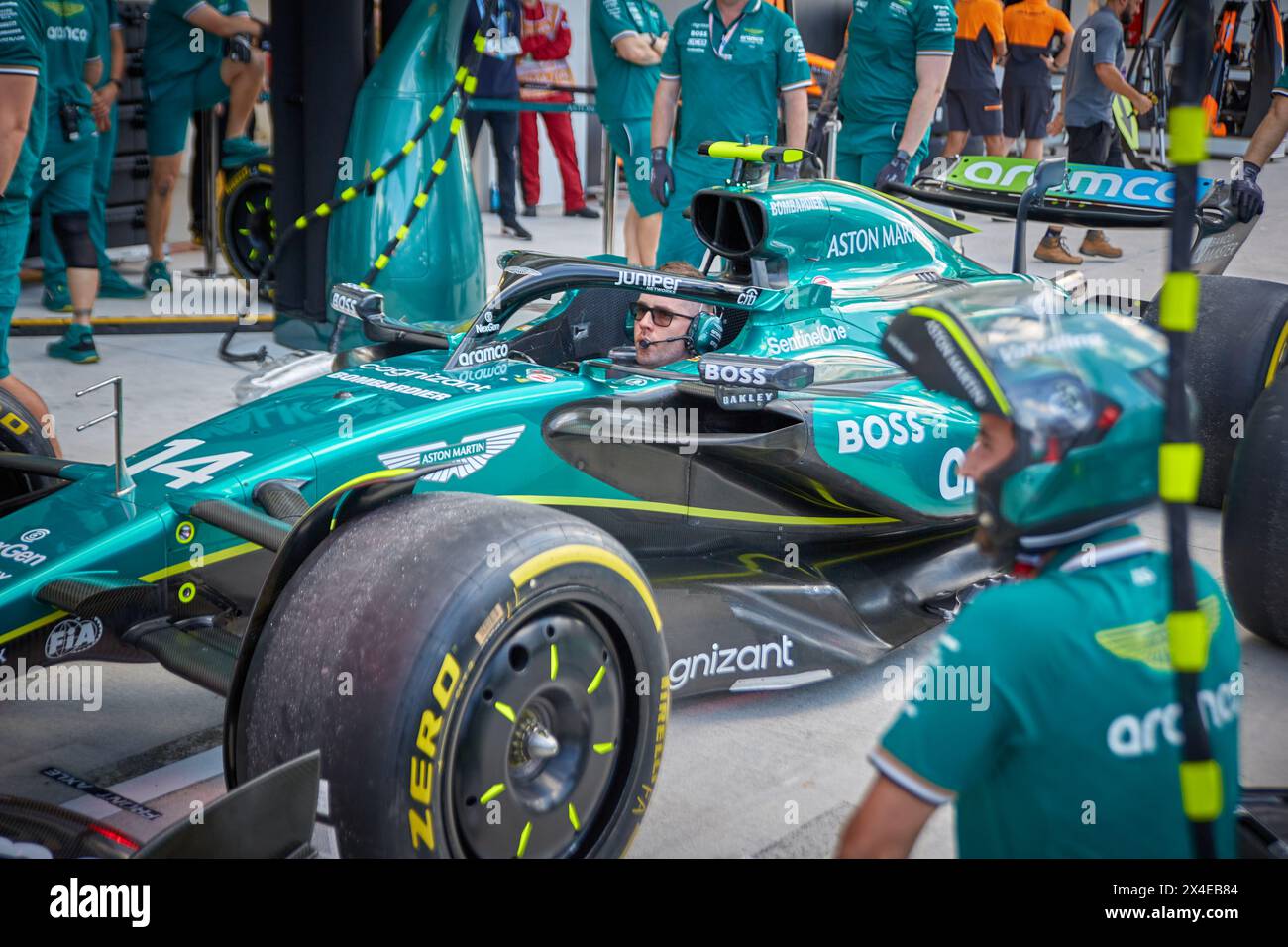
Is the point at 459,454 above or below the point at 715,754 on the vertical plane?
above

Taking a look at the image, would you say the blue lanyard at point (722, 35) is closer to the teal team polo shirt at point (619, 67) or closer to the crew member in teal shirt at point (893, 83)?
the crew member in teal shirt at point (893, 83)

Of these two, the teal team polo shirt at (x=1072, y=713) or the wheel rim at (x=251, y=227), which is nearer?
the teal team polo shirt at (x=1072, y=713)

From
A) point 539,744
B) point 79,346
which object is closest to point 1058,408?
point 539,744

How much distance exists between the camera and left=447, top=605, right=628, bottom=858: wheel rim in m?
2.53

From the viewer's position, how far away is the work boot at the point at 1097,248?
11984mm

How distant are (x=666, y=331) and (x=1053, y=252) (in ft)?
25.7

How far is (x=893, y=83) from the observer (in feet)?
24.5

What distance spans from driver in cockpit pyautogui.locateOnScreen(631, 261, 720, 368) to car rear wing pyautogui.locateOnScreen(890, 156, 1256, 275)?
6.21 feet

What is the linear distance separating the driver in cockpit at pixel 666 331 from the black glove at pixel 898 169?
9.20 feet

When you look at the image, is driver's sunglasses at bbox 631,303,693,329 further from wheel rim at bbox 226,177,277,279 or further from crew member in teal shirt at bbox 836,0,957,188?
wheel rim at bbox 226,177,277,279

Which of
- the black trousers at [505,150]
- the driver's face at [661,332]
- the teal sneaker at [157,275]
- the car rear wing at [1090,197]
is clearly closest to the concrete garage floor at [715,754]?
the driver's face at [661,332]

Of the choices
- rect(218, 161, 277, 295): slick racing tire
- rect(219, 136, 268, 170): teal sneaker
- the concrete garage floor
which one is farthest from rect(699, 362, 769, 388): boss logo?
rect(219, 136, 268, 170): teal sneaker

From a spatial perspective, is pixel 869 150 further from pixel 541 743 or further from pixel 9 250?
pixel 541 743
